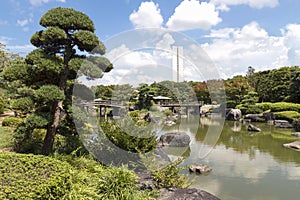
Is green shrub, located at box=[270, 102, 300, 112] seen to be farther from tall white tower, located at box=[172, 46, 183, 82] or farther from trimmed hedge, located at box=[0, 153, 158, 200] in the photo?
trimmed hedge, located at box=[0, 153, 158, 200]

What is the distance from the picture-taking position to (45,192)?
273cm

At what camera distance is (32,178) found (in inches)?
112

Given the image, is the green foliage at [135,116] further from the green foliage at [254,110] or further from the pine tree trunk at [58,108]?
the green foliage at [254,110]

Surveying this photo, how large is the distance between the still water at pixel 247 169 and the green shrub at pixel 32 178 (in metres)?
3.07

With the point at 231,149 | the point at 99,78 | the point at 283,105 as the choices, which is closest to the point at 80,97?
the point at 99,78

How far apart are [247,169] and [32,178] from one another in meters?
5.33

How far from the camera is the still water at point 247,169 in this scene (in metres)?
5.04

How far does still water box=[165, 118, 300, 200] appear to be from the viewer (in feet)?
16.5

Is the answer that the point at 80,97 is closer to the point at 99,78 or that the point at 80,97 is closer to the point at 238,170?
the point at 99,78

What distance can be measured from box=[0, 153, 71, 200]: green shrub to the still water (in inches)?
121

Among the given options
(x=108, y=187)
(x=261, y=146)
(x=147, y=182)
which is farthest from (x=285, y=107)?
(x=108, y=187)

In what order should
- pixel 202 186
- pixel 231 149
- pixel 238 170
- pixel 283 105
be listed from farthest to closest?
pixel 283 105, pixel 231 149, pixel 238 170, pixel 202 186

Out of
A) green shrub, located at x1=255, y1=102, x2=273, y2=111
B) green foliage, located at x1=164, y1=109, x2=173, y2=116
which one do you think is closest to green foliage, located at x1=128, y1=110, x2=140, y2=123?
green foliage, located at x1=164, y1=109, x2=173, y2=116

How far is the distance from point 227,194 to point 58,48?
4.26 m
